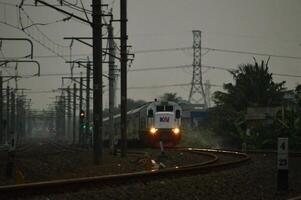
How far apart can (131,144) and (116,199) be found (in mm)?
37587

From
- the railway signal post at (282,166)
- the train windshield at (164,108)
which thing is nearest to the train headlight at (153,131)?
the train windshield at (164,108)

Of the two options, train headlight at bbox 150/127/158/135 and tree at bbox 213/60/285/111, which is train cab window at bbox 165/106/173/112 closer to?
train headlight at bbox 150/127/158/135

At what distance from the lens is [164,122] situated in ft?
146

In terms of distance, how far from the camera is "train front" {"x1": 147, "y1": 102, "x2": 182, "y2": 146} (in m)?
44.2

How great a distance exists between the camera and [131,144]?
50.1m

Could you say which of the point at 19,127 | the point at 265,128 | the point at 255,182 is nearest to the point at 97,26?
the point at 255,182

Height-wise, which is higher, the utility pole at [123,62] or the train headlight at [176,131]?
the utility pole at [123,62]

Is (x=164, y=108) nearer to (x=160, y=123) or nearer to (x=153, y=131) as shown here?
(x=160, y=123)

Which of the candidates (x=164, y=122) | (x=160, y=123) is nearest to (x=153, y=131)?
(x=160, y=123)

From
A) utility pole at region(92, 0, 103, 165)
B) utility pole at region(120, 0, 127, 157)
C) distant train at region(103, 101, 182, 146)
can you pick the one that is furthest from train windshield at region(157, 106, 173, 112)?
utility pole at region(92, 0, 103, 165)

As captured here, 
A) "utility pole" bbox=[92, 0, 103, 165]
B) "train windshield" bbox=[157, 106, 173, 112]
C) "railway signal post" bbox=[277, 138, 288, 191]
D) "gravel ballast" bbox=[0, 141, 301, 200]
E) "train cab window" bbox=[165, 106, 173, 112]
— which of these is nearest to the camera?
"gravel ballast" bbox=[0, 141, 301, 200]

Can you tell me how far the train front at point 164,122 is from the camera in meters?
44.2

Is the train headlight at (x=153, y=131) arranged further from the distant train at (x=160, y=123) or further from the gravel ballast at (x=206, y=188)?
the gravel ballast at (x=206, y=188)

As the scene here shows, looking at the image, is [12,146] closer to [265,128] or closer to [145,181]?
[145,181]
